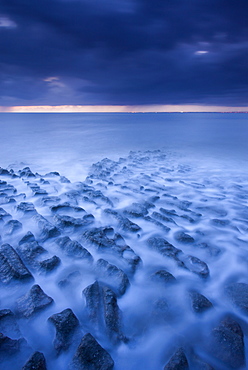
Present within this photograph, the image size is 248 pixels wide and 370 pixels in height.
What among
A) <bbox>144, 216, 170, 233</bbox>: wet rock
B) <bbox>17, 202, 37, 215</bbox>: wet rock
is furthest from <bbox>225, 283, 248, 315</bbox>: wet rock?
<bbox>17, 202, 37, 215</bbox>: wet rock

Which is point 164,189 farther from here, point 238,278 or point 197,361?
point 197,361

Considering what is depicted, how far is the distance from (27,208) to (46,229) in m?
0.75

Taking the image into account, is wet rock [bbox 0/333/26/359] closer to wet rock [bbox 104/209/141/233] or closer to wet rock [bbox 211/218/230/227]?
wet rock [bbox 104/209/141/233]

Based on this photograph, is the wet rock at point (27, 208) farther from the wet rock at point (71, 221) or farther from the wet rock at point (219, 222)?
the wet rock at point (219, 222)

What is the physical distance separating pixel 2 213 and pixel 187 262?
2.53m

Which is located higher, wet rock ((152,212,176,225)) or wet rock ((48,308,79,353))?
wet rock ((152,212,176,225))

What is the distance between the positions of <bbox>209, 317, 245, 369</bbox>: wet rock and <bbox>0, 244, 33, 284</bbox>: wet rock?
1.58 m

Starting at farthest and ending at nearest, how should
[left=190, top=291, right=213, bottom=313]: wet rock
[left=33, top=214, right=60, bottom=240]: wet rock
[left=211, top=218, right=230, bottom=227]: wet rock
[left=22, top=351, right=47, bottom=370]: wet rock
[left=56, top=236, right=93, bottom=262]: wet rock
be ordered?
[left=211, top=218, right=230, bottom=227]: wet rock < [left=33, top=214, right=60, bottom=240]: wet rock < [left=56, top=236, right=93, bottom=262]: wet rock < [left=190, top=291, right=213, bottom=313]: wet rock < [left=22, top=351, right=47, bottom=370]: wet rock

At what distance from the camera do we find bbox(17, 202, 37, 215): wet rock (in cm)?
303

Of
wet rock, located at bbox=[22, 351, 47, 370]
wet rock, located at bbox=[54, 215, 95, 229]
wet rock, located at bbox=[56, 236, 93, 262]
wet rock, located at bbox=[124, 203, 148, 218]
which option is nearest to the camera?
wet rock, located at bbox=[22, 351, 47, 370]

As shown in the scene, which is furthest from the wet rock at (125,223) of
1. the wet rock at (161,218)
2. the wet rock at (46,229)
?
the wet rock at (46,229)

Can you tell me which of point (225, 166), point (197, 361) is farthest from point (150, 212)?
point (225, 166)

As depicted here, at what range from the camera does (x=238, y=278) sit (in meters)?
2.07

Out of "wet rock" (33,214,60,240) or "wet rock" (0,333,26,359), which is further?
"wet rock" (33,214,60,240)
